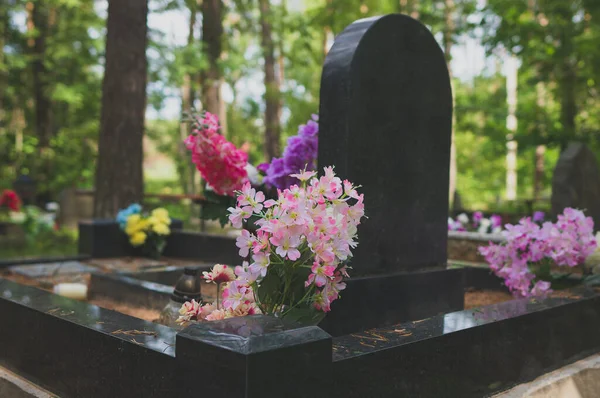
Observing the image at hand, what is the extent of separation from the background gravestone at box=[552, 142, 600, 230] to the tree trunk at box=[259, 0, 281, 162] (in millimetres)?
10850

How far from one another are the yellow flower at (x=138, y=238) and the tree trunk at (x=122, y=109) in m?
1.49

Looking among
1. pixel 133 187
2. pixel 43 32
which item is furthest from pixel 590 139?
pixel 43 32

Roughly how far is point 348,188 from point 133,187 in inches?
273

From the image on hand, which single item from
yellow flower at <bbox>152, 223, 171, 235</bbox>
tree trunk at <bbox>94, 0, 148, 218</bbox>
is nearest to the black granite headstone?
yellow flower at <bbox>152, 223, 171, 235</bbox>

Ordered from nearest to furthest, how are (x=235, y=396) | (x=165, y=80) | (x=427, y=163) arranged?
(x=235, y=396) → (x=427, y=163) → (x=165, y=80)

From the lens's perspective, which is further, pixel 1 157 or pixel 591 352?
pixel 1 157

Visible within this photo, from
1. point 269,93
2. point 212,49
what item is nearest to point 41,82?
point 212,49

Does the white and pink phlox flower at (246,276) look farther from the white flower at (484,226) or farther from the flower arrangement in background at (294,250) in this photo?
the white flower at (484,226)

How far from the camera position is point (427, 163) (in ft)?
13.9

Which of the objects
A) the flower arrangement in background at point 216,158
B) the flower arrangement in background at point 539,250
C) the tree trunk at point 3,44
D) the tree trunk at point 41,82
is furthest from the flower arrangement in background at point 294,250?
the tree trunk at point 3,44

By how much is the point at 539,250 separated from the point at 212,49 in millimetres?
13286

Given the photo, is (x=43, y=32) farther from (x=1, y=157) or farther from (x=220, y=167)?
(x=220, y=167)

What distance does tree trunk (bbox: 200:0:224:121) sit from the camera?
15.9 m

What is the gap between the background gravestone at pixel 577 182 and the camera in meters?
7.96
